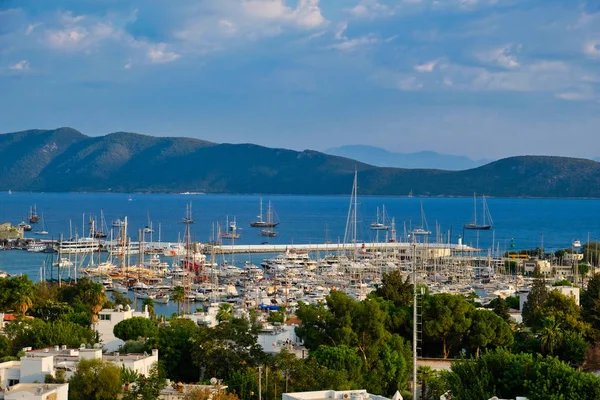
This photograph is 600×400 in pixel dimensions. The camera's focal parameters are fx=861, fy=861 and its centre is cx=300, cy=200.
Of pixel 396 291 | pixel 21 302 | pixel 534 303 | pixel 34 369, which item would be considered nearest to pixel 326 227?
pixel 396 291

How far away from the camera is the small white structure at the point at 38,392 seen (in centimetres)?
1883

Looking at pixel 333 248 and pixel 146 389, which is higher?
pixel 146 389

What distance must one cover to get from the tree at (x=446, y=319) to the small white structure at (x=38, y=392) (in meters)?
15.0

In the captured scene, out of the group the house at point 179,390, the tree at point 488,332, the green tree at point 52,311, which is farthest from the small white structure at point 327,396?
the green tree at point 52,311

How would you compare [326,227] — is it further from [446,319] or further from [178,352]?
[178,352]

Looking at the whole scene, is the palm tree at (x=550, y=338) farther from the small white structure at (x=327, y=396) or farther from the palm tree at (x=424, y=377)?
the small white structure at (x=327, y=396)

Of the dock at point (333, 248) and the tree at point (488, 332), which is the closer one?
the tree at point (488, 332)

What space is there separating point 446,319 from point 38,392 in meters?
16.4

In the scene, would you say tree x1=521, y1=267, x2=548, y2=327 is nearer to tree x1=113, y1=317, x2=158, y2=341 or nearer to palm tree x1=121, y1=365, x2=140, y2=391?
tree x1=113, y1=317, x2=158, y2=341

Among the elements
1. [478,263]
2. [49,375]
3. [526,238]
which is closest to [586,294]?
[49,375]

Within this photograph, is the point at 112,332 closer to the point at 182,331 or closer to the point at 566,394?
the point at 182,331

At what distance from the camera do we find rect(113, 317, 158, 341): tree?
29.8m

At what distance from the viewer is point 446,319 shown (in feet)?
103

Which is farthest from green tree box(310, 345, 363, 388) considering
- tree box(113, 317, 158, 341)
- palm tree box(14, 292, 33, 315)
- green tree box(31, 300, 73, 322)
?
palm tree box(14, 292, 33, 315)
